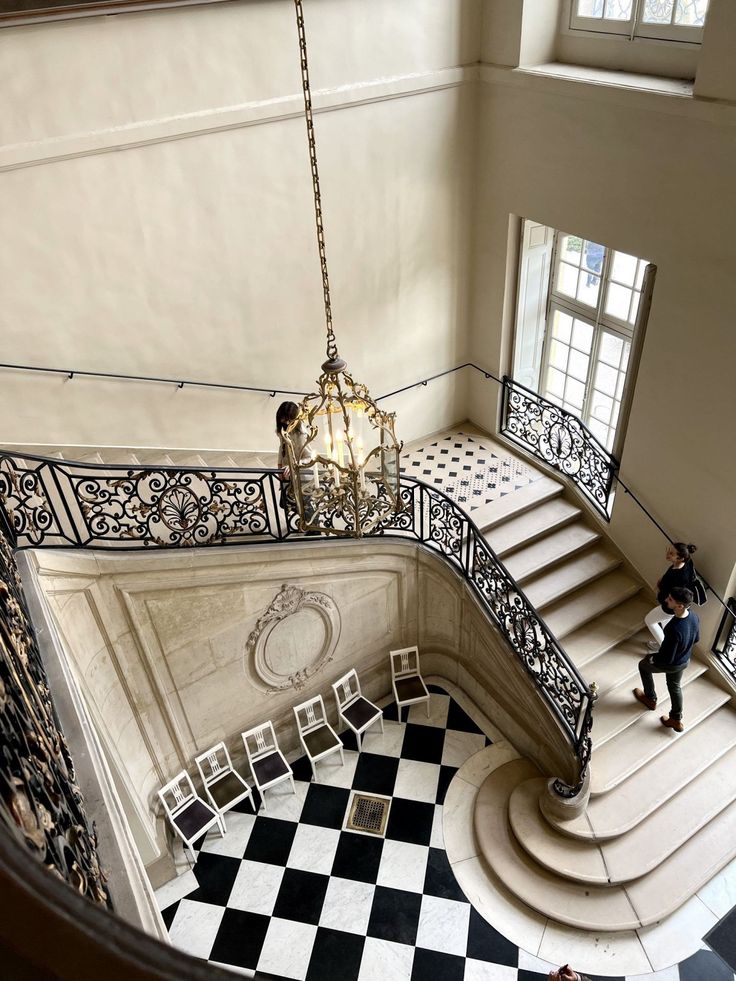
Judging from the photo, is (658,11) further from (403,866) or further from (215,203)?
(403,866)

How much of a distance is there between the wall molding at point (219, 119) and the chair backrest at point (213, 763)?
5.27 meters

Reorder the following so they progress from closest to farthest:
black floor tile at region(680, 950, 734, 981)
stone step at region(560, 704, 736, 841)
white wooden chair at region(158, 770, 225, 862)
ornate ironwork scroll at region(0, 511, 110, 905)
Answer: ornate ironwork scroll at region(0, 511, 110, 905), black floor tile at region(680, 950, 734, 981), stone step at region(560, 704, 736, 841), white wooden chair at region(158, 770, 225, 862)

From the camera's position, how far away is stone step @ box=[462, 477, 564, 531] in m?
7.55

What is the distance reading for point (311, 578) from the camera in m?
6.57

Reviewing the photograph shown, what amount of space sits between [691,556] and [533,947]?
3460mm

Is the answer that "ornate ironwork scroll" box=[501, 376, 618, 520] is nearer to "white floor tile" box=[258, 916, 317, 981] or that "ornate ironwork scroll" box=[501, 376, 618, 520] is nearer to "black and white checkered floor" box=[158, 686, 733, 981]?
"black and white checkered floor" box=[158, 686, 733, 981]

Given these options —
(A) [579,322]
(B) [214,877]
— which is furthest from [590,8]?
(B) [214,877]

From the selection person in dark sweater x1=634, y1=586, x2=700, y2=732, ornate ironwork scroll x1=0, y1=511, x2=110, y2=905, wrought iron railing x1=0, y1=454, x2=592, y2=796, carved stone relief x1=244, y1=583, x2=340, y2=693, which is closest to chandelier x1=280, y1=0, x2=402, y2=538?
wrought iron railing x1=0, y1=454, x2=592, y2=796

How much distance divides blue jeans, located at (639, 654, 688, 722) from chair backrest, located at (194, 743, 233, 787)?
4.00 metres

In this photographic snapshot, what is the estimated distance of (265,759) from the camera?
280 inches

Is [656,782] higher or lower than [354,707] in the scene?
higher

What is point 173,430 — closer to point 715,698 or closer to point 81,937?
point 715,698

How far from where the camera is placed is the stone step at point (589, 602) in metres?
7.09

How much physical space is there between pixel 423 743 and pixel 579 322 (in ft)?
15.1
